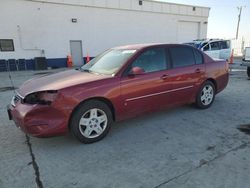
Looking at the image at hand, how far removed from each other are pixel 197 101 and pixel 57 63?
13.3m

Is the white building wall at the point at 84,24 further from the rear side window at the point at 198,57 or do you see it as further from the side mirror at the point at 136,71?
the side mirror at the point at 136,71

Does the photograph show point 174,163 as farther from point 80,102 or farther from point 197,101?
point 197,101

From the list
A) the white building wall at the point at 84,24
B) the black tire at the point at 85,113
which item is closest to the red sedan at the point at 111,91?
the black tire at the point at 85,113

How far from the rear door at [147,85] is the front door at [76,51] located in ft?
44.4

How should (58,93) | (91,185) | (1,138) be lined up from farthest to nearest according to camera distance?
(1,138) < (58,93) < (91,185)

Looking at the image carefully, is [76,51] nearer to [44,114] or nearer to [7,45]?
[7,45]

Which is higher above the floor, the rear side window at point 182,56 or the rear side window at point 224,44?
the rear side window at point 224,44

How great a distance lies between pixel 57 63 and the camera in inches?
634

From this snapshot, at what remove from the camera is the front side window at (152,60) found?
3878 millimetres

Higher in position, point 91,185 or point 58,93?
point 58,93

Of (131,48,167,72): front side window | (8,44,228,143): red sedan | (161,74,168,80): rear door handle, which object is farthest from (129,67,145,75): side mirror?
(161,74,168,80): rear door handle

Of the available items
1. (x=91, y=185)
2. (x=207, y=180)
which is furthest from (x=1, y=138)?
(x=207, y=180)

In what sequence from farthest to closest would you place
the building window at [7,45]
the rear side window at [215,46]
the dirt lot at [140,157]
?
the rear side window at [215,46] < the building window at [7,45] < the dirt lot at [140,157]

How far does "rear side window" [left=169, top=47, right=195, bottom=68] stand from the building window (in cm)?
1348
